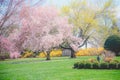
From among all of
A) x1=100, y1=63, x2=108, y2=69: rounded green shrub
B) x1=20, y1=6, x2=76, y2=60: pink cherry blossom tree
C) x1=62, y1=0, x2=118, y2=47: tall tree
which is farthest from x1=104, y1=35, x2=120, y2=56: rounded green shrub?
x1=100, y1=63, x2=108, y2=69: rounded green shrub

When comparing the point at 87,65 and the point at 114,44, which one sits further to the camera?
the point at 87,65

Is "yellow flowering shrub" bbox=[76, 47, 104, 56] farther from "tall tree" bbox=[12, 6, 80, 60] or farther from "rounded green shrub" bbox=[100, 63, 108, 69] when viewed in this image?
"rounded green shrub" bbox=[100, 63, 108, 69]

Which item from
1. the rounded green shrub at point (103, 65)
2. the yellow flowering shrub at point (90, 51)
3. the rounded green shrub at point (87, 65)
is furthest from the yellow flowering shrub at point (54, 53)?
the rounded green shrub at point (103, 65)

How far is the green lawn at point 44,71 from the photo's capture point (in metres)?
2.96

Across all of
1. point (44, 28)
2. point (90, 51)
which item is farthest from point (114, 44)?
point (44, 28)

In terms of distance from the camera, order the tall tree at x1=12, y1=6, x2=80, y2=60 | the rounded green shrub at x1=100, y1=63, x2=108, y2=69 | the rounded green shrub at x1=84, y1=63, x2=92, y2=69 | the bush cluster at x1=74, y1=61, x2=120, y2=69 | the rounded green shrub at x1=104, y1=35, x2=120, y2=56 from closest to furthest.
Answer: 1. the rounded green shrub at x1=104, y1=35, x2=120, y2=56
2. the tall tree at x1=12, y1=6, x2=80, y2=60
3. the bush cluster at x1=74, y1=61, x2=120, y2=69
4. the rounded green shrub at x1=84, y1=63, x2=92, y2=69
5. the rounded green shrub at x1=100, y1=63, x2=108, y2=69

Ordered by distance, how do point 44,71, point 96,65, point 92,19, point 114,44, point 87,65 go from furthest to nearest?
point 96,65 < point 87,65 < point 44,71 < point 92,19 < point 114,44

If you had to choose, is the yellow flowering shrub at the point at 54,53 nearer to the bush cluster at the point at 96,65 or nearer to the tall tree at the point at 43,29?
the tall tree at the point at 43,29

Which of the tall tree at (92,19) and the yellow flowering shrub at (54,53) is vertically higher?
the tall tree at (92,19)

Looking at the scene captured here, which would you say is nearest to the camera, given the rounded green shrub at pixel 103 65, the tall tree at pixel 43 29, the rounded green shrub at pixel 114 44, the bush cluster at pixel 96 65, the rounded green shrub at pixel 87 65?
the rounded green shrub at pixel 114 44

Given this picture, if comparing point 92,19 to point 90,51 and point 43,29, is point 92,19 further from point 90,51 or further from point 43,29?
point 43,29

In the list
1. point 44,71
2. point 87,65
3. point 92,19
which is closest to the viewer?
point 92,19

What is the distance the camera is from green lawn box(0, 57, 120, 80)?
9.70 feet

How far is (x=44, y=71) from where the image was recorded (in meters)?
3.07
